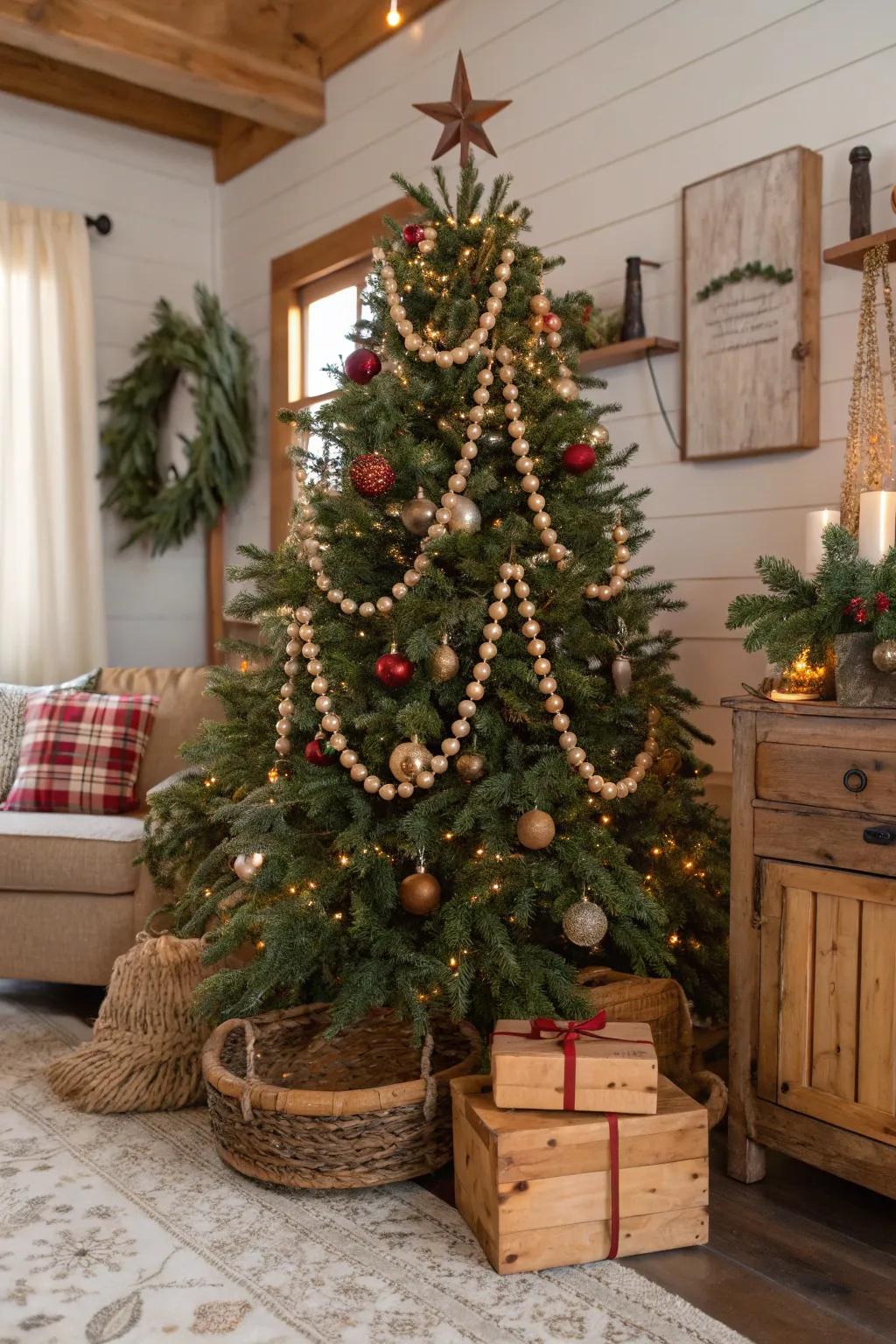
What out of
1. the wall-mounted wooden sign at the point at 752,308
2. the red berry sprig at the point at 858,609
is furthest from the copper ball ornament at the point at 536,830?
the wall-mounted wooden sign at the point at 752,308

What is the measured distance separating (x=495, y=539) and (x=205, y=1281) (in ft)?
4.13

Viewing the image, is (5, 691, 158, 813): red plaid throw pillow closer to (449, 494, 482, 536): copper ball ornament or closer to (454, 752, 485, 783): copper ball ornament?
(454, 752, 485, 783): copper ball ornament

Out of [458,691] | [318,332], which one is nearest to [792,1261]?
[458,691]

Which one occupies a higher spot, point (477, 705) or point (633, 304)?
point (633, 304)

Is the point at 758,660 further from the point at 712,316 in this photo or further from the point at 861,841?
the point at 861,841

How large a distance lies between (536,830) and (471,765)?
174 millimetres

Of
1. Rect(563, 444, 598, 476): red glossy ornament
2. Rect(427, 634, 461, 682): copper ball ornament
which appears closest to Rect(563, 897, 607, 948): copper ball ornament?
Rect(427, 634, 461, 682): copper ball ornament

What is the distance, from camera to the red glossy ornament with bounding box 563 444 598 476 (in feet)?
7.04

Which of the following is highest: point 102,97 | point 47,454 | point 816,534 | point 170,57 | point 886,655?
point 102,97

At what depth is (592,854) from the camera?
2102 millimetres

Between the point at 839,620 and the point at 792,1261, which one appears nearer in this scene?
the point at 792,1261

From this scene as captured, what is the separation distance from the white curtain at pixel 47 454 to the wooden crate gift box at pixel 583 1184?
289 cm

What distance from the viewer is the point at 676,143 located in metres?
2.81

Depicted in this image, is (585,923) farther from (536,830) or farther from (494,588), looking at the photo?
(494,588)
